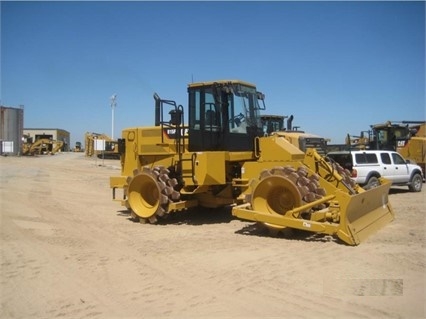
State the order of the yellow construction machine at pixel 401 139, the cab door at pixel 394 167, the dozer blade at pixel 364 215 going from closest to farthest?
1. the dozer blade at pixel 364 215
2. the cab door at pixel 394 167
3. the yellow construction machine at pixel 401 139

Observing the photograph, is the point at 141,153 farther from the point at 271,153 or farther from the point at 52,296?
the point at 52,296

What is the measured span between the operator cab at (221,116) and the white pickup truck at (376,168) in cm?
542

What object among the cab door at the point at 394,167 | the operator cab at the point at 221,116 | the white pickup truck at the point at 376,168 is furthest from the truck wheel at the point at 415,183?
the operator cab at the point at 221,116

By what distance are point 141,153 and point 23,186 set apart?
768cm

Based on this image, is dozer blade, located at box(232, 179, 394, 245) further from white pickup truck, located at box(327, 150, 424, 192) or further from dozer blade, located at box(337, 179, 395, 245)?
white pickup truck, located at box(327, 150, 424, 192)

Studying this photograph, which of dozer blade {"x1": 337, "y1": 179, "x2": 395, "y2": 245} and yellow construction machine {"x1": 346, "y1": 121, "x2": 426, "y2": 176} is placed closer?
dozer blade {"x1": 337, "y1": 179, "x2": 395, "y2": 245}

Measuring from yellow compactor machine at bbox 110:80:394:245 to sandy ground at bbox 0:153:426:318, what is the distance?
21.2 inches

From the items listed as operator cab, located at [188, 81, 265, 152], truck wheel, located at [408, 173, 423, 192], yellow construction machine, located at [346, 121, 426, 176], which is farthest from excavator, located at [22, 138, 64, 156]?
operator cab, located at [188, 81, 265, 152]

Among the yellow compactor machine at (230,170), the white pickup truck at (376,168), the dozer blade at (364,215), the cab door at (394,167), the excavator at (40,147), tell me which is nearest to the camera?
the dozer blade at (364,215)

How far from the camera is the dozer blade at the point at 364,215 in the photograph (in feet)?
22.7

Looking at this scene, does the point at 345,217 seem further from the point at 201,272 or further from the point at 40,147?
the point at 40,147

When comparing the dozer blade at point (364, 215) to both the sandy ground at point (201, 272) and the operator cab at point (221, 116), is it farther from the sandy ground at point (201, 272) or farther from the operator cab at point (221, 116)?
the operator cab at point (221, 116)

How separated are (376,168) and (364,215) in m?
7.97

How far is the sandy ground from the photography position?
434 centimetres
